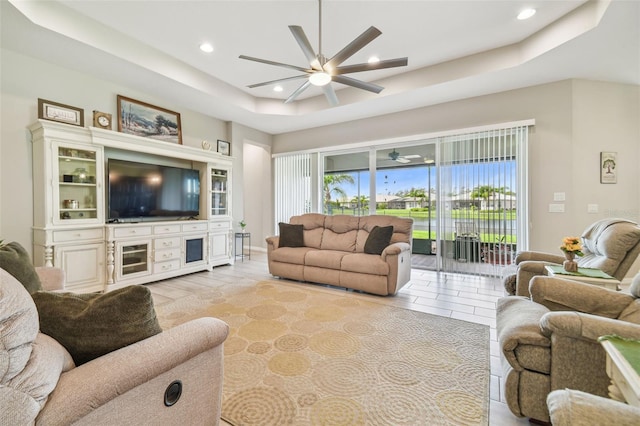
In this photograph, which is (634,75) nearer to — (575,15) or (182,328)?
(575,15)

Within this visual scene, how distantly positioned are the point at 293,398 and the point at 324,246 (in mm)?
2846

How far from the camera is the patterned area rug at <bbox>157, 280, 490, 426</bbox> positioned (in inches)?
62.3

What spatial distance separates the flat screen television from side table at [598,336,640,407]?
4.90 m

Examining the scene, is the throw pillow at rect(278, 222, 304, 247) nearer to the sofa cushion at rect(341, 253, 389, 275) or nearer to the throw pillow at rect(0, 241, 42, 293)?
the sofa cushion at rect(341, 253, 389, 275)

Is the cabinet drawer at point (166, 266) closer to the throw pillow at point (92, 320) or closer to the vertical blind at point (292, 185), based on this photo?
the vertical blind at point (292, 185)

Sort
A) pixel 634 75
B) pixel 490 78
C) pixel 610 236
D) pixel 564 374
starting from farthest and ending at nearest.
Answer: pixel 490 78, pixel 634 75, pixel 610 236, pixel 564 374

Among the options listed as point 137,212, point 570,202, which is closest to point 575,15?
point 570,202

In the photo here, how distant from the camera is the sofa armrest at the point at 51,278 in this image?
212 cm

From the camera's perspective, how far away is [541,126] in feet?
13.3

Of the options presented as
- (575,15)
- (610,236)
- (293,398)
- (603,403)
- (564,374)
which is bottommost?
(293,398)

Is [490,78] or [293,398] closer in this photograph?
[293,398]

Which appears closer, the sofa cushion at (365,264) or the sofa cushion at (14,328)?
the sofa cushion at (14,328)

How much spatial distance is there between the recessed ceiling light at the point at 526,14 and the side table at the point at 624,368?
11.1 ft

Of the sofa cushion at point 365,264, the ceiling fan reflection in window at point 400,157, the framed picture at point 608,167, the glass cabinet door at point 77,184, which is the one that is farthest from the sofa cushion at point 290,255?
the framed picture at point 608,167
